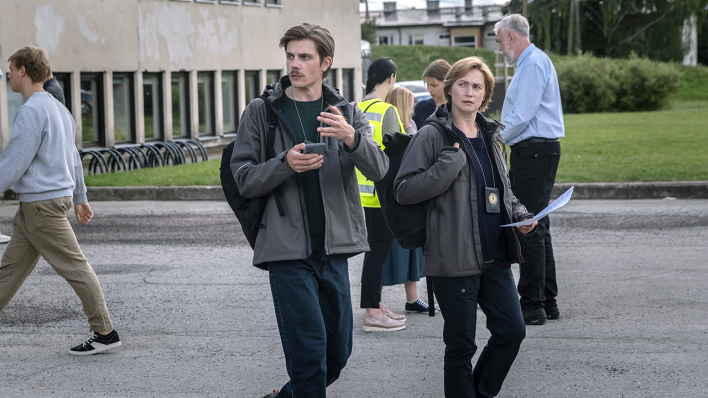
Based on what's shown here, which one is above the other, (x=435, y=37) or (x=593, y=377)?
(x=435, y=37)

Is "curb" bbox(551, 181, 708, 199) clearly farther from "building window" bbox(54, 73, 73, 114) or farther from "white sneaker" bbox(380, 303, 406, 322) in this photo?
"building window" bbox(54, 73, 73, 114)

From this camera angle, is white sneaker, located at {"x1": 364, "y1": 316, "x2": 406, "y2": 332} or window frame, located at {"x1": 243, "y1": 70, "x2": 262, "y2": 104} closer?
white sneaker, located at {"x1": 364, "y1": 316, "x2": 406, "y2": 332}

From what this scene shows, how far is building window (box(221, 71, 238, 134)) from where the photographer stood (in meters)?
25.1

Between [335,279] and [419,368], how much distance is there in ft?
5.02

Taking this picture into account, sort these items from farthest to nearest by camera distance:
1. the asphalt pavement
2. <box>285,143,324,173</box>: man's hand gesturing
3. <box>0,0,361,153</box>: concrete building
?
<box>0,0,361,153</box>: concrete building → the asphalt pavement → <box>285,143,324,173</box>: man's hand gesturing

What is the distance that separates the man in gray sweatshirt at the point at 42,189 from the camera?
5461 mm

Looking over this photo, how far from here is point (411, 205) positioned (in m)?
4.28

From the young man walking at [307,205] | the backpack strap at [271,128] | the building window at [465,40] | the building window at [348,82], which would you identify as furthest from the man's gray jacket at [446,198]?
the building window at [465,40]

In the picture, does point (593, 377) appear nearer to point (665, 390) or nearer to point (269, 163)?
point (665, 390)

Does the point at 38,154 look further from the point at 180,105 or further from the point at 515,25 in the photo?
the point at 180,105

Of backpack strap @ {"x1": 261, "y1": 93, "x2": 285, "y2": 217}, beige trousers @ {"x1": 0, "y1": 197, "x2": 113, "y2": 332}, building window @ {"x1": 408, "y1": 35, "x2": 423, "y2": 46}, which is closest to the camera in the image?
backpack strap @ {"x1": 261, "y1": 93, "x2": 285, "y2": 217}

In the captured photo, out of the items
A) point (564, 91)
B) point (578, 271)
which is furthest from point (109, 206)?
point (564, 91)

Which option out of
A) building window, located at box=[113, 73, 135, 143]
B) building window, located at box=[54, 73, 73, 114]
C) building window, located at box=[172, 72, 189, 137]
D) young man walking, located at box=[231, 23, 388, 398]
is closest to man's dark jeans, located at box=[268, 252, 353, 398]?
young man walking, located at box=[231, 23, 388, 398]

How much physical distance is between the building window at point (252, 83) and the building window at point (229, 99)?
572 mm
